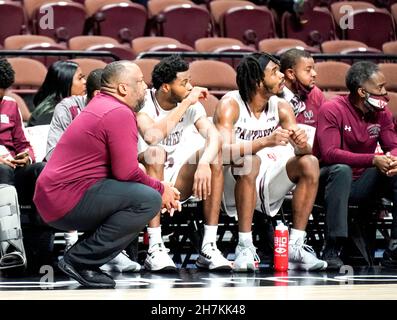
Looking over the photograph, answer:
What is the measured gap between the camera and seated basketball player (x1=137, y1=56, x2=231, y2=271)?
5.84 m

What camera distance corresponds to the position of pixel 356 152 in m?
6.59

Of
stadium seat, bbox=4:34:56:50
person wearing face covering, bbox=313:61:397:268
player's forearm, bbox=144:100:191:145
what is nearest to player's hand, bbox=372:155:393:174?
person wearing face covering, bbox=313:61:397:268

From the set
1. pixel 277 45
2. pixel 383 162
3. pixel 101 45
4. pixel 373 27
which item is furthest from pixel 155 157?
pixel 373 27

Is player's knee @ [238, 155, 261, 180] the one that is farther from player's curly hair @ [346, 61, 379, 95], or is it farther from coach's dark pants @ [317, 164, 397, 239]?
player's curly hair @ [346, 61, 379, 95]

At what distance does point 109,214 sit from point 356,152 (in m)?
2.18

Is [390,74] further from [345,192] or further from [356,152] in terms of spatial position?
[345,192]

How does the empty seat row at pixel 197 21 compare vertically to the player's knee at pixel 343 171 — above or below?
above

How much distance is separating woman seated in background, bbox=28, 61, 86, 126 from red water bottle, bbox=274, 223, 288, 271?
167 centimetres

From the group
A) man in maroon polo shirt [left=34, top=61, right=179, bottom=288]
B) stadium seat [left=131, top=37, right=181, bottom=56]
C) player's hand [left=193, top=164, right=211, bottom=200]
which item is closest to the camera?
man in maroon polo shirt [left=34, top=61, right=179, bottom=288]

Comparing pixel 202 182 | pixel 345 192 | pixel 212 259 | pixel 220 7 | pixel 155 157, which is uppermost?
pixel 220 7

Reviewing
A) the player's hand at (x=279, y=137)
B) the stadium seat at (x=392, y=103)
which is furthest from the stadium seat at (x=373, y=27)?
the player's hand at (x=279, y=137)

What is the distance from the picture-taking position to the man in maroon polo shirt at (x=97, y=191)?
16.4 ft

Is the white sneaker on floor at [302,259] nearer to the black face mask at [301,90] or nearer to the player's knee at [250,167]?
the player's knee at [250,167]

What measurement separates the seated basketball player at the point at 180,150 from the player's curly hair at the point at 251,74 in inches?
12.6
